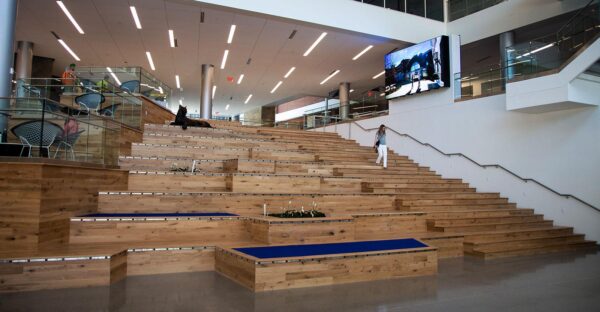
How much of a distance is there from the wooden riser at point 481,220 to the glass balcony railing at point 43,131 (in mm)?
5742

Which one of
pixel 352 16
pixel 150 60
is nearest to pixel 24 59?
pixel 150 60

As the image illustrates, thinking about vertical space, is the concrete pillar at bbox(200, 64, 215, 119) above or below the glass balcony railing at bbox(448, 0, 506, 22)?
below

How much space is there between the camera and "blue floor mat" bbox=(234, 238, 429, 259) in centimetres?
444

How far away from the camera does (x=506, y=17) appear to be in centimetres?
1196

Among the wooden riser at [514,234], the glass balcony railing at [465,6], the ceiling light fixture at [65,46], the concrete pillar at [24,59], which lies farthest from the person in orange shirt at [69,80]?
the glass balcony railing at [465,6]

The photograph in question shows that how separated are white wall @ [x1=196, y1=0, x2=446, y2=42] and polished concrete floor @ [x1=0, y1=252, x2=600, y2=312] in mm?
8515

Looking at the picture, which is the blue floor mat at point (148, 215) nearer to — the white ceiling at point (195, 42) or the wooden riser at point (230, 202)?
the wooden riser at point (230, 202)

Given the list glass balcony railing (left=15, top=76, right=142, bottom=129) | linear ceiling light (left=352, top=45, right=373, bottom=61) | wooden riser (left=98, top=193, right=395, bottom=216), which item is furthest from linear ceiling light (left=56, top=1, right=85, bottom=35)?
linear ceiling light (left=352, top=45, right=373, bottom=61)

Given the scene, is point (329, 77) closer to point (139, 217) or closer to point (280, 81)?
point (280, 81)

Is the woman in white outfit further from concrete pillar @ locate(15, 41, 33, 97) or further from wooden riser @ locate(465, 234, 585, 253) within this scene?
concrete pillar @ locate(15, 41, 33, 97)

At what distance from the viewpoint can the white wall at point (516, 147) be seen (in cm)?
829

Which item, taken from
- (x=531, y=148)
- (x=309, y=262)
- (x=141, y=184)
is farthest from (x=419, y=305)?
(x=531, y=148)

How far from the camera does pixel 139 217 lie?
520 cm

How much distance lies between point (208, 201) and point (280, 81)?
13.5 m
